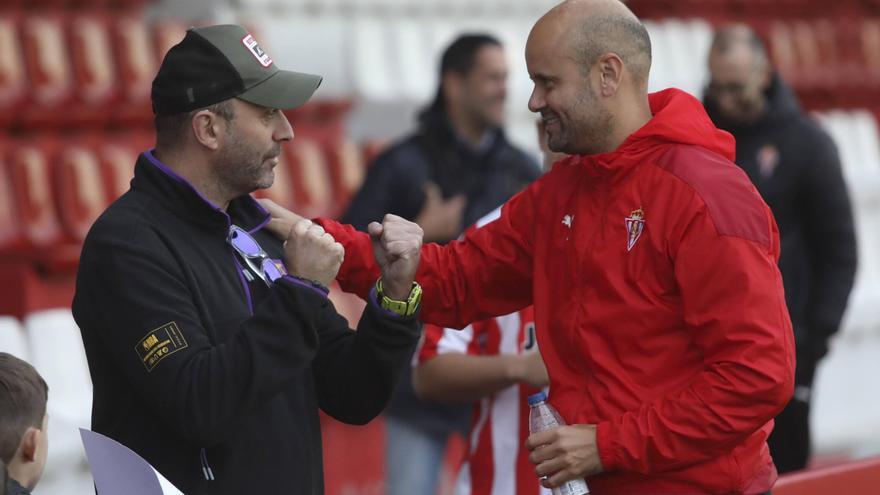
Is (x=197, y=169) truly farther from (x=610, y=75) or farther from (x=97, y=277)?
(x=610, y=75)

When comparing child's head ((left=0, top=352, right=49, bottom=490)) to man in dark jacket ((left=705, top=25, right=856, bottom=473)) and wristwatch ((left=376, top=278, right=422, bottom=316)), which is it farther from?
man in dark jacket ((left=705, top=25, right=856, bottom=473))

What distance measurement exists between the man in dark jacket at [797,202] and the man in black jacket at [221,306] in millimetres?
1982

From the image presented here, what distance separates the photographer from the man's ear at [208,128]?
102 inches

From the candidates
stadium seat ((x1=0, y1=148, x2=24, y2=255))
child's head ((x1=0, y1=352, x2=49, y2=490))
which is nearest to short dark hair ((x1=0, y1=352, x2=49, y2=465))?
child's head ((x1=0, y1=352, x2=49, y2=490))

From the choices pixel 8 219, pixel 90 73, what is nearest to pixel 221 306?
pixel 8 219

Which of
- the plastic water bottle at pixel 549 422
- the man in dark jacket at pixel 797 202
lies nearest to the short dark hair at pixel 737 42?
the man in dark jacket at pixel 797 202

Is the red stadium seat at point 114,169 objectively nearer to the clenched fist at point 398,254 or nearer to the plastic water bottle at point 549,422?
the clenched fist at point 398,254

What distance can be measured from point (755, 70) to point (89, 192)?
11.1 feet

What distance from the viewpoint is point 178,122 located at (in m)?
→ 2.62

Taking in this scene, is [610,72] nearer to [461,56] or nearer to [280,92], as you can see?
[280,92]

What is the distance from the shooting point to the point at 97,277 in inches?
97.2

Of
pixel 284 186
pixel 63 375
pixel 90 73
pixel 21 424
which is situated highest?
pixel 90 73

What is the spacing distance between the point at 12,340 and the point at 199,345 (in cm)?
239

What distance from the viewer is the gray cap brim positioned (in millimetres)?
2605
